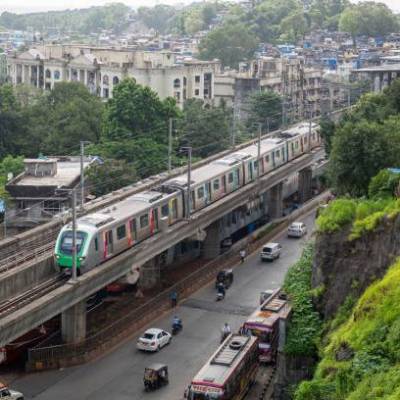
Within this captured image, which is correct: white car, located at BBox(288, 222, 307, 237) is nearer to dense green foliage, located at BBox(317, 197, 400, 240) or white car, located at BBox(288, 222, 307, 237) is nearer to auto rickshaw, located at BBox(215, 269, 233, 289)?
auto rickshaw, located at BBox(215, 269, 233, 289)

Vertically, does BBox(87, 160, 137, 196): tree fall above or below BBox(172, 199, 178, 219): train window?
below

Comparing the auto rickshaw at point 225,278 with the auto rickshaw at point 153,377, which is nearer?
the auto rickshaw at point 153,377

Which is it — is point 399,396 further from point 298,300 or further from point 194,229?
point 194,229

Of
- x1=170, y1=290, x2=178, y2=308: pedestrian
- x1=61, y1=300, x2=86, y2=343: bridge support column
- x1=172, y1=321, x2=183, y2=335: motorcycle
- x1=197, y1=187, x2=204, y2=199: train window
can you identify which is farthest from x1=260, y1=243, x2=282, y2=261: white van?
x1=61, y1=300, x2=86, y2=343: bridge support column

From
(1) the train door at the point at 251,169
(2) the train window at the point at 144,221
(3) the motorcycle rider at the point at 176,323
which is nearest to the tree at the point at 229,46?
(1) the train door at the point at 251,169

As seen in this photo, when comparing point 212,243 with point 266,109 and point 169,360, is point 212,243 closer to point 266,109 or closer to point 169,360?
point 169,360

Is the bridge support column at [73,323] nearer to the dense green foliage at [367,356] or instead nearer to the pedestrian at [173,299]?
the pedestrian at [173,299]
